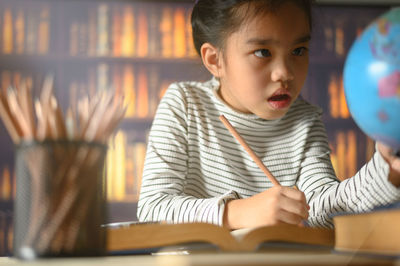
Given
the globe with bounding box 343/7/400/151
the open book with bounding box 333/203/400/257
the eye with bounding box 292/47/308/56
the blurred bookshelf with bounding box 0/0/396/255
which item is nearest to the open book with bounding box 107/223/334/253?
the open book with bounding box 333/203/400/257

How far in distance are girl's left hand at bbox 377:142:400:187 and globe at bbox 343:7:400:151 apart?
9 centimetres

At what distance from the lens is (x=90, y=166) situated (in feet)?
1.70

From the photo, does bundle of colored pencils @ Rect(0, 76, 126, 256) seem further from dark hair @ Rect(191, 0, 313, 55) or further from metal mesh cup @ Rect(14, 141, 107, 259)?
dark hair @ Rect(191, 0, 313, 55)

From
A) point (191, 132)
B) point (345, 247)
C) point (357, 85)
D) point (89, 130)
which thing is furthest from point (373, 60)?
point (191, 132)

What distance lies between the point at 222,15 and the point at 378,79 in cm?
73

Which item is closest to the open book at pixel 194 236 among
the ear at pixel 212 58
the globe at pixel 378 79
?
the globe at pixel 378 79

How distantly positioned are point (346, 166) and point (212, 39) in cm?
183

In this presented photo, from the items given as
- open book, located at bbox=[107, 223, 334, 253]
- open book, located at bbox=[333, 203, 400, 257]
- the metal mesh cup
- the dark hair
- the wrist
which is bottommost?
the wrist

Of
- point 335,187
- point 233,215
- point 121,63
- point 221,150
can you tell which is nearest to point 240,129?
point 221,150

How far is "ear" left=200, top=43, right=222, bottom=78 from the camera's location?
1.30 meters

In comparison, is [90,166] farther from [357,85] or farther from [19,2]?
[19,2]

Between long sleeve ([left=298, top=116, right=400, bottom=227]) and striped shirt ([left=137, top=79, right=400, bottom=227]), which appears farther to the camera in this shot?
striped shirt ([left=137, top=79, right=400, bottom=227])

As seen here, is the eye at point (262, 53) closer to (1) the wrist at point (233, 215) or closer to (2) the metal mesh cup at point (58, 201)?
(1) the wrist at point (233, 215)

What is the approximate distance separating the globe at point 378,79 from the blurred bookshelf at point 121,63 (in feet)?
6.97
